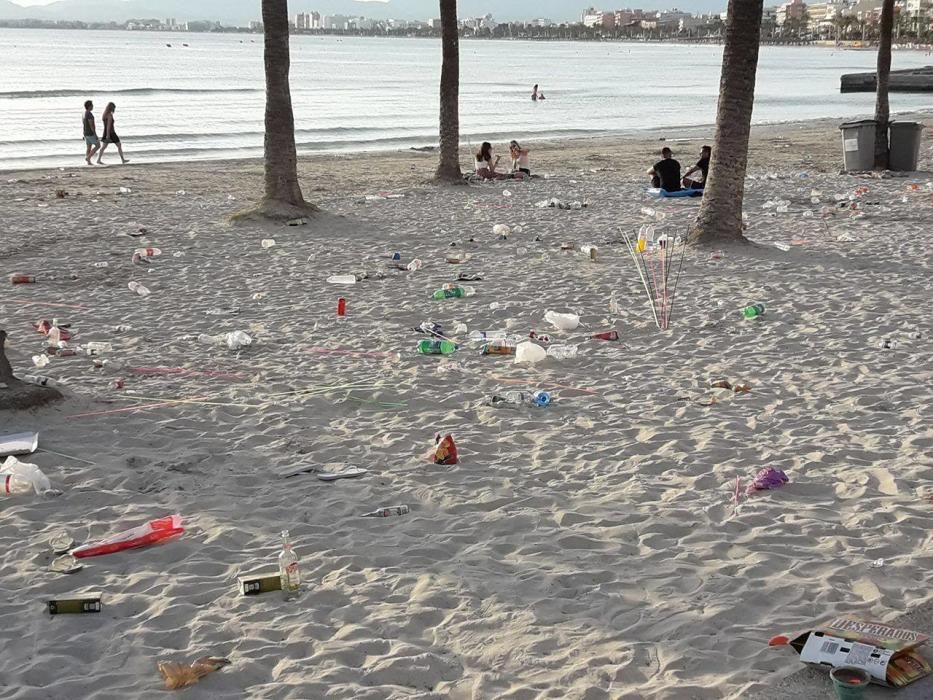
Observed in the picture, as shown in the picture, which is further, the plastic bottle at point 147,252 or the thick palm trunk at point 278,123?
the thick palm trunk at point 278,123

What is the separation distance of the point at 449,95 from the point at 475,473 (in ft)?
39.8

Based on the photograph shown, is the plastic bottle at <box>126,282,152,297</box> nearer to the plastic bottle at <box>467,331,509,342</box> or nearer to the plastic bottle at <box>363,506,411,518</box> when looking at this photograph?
the plastic bottle at <box>467,331,509,342</box>

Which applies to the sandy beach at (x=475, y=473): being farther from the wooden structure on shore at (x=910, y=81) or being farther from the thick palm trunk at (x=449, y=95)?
the wooden structure on shore at (x=910, y=81)

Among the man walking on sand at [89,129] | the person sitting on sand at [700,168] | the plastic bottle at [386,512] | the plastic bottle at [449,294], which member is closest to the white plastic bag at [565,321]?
the plastic bottle at [449,294]

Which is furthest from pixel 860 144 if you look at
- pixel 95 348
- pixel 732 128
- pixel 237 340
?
pixel 95 348

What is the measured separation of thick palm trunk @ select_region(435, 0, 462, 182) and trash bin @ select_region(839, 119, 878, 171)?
21.6 ft

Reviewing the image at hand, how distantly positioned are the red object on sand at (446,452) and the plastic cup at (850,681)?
2.49 metres

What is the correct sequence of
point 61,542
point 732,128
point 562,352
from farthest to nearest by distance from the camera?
point 732,128 < point 562,352 < point 61,542

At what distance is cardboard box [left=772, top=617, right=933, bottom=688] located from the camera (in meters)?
3.20

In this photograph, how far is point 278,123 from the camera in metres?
12.9

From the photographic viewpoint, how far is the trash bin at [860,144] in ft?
54.4

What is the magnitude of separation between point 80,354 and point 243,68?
81.0m

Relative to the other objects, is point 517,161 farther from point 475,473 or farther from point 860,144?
point 475,473

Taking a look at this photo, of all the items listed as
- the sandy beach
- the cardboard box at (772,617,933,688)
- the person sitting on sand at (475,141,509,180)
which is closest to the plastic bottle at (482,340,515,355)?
the sandy beach
